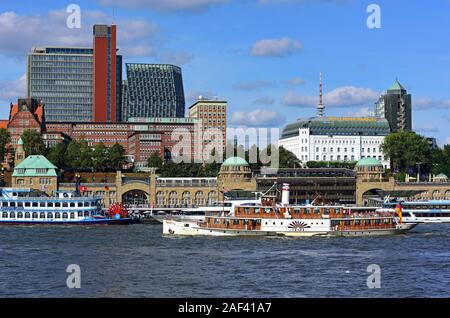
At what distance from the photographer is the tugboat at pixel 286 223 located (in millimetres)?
86375

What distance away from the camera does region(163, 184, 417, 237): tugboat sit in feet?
283

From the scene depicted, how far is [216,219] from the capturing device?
88.7 meters

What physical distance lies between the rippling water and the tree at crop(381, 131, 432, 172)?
102 metres

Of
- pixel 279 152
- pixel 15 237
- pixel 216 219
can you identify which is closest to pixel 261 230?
pixel 216 219

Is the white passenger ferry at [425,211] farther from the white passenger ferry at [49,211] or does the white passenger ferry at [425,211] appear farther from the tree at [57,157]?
the tree at [57,157]

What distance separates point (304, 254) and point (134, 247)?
676 inches

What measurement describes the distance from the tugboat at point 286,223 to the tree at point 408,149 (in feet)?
333

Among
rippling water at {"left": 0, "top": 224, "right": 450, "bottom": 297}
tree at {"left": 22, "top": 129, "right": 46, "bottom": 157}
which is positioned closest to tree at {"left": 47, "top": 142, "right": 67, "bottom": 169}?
tree at {"left": 22, "top": 129, "right": 46, "bottom": 157}

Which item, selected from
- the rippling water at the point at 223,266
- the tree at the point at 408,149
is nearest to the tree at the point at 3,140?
the tree at the point at 408,149

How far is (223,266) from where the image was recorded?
5722 centimetres

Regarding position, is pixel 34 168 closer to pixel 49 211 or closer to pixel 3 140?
pixel 3 140

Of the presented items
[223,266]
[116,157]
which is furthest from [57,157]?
[223,266]

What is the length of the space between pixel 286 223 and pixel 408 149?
360ft

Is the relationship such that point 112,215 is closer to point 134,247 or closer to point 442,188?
point 134,247
